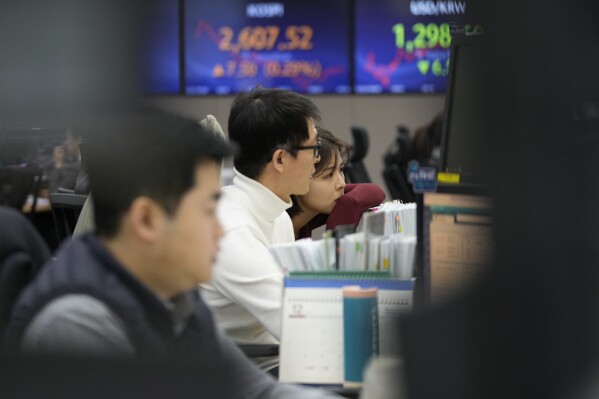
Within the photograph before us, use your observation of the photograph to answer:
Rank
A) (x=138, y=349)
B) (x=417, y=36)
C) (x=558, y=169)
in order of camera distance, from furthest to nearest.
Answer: (x=417, y=36) → (x=138, y=349) → (x=558, y=169)

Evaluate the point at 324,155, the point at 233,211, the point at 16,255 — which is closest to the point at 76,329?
the point at 16,255

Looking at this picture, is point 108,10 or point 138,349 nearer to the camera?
point 108,10

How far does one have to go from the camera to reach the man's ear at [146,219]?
136 cm

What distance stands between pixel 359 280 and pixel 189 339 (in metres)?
0.51

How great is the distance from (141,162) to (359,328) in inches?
26.8

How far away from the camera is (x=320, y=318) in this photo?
6.35 ft

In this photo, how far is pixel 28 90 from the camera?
4.21 ft

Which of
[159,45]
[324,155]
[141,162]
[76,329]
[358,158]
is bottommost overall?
[358,158]

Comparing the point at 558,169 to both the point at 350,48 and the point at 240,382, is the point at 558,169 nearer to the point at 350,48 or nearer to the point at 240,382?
the point at 240,382

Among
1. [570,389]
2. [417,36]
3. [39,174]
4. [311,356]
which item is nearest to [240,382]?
[311,356]

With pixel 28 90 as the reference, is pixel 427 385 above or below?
below

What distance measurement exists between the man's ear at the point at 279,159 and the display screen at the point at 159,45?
1444mm

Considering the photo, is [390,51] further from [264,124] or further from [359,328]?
[359,328]

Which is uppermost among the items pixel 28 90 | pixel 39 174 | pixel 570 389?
pixel 28 90
